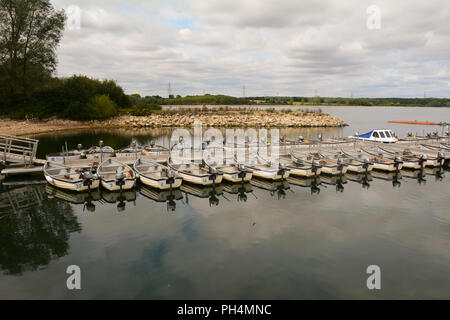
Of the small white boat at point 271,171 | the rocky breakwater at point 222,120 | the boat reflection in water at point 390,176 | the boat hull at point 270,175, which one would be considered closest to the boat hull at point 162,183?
the small white boat at point 271,171

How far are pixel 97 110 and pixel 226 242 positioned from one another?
67.1 metres

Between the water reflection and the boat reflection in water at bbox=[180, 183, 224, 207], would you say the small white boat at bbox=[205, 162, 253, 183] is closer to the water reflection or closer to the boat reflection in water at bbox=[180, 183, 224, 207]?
the boat reflection in water at bbox=[180, 183, 224, 207]

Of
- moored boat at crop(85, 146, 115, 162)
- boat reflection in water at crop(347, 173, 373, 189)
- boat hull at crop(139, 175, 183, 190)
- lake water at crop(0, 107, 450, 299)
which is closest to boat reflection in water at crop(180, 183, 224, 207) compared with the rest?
lake water at crop(0, 107, 450, 299)

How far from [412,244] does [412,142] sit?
130 ft

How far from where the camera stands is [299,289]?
39.6 ft

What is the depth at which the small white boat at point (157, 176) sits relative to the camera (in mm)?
24141

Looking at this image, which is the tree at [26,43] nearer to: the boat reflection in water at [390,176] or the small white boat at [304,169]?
the small white boat at [304,169]

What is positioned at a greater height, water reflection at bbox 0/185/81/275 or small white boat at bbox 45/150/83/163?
small white boat at bbox 45/150/83/163

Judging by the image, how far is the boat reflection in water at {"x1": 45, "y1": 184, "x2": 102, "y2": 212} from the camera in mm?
21906

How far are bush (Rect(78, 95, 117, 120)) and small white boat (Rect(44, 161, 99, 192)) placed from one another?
159ft

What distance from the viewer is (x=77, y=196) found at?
23391 mm

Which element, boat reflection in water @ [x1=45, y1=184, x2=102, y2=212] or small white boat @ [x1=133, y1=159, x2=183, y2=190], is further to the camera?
small white boat @ [x1=133, y1=159, x2=183, y2=190]

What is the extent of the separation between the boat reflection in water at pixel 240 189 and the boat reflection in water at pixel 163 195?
4.46 metres
